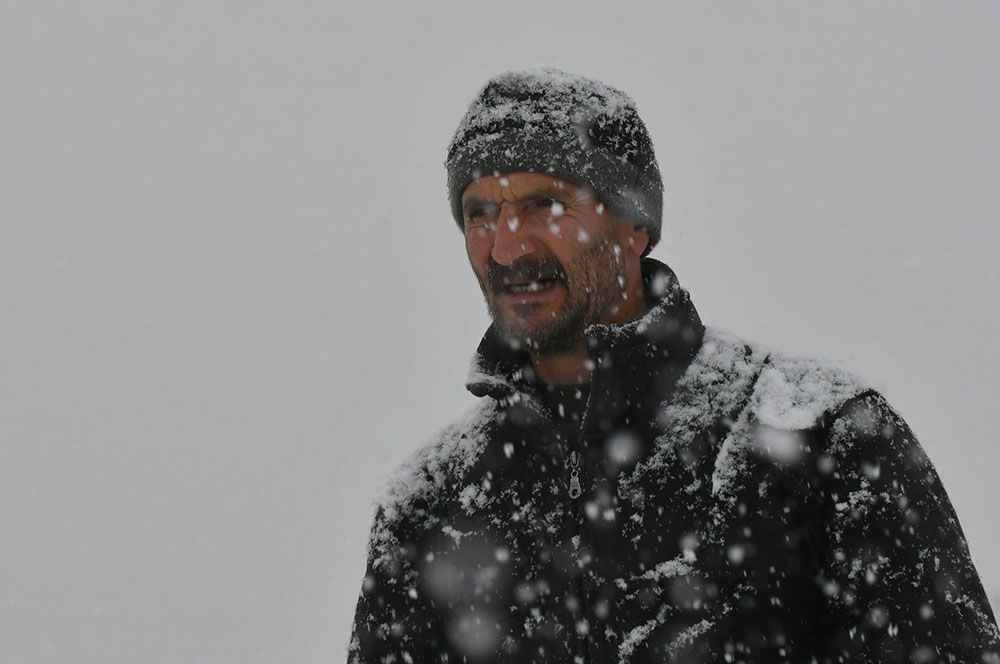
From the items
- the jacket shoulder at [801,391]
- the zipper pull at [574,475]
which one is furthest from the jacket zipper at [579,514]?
the jacket shoulder at [801,391]

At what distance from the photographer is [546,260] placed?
3.09 meters

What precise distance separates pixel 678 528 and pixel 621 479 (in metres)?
0.19

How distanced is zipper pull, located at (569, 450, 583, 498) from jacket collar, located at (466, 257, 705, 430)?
122mm

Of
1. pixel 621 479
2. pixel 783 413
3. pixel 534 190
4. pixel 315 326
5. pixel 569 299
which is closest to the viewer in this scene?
pixel 783 413

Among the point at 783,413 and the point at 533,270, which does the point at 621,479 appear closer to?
the point at 783,413

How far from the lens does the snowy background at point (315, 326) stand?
36656 mm

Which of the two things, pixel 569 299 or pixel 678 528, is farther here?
pixel 569 299

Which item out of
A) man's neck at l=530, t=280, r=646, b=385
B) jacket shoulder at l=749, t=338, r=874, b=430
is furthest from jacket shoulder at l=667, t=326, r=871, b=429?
man's neck at l=530, t=280, r=646, b=385

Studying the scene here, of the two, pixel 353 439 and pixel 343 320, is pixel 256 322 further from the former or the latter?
pixel 353 439

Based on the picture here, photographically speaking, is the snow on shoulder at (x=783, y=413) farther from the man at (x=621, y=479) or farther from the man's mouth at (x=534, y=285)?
the man's mouth at (x=534, y=285)

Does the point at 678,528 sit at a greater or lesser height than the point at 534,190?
lesser

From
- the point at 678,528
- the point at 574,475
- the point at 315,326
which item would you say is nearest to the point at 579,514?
the point at 574,475

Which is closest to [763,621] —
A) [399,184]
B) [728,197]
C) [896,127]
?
[728,197]

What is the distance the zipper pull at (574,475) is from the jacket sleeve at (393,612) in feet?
1.78
